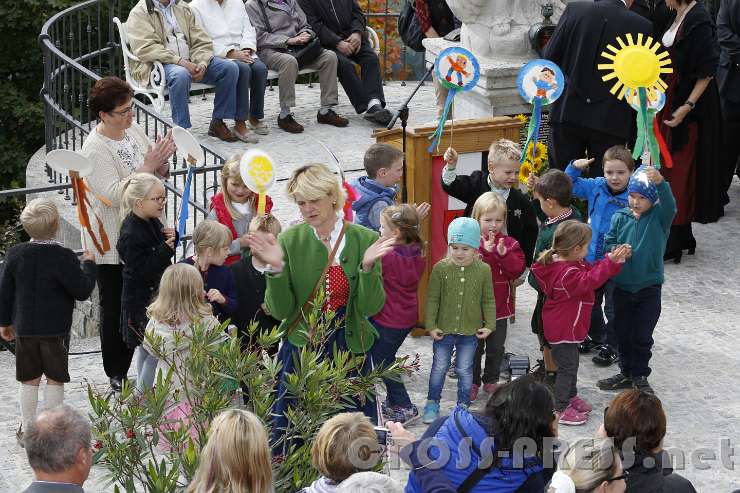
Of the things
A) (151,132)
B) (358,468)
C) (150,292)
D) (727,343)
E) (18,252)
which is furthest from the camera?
(151,132)

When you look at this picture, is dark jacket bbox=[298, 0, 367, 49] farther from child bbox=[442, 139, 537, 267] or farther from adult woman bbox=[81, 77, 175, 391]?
adult woman bbox=[81, 77, 175, 391]

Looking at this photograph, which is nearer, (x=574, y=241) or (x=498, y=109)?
(x=574, y=241)

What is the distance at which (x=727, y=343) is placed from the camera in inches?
320

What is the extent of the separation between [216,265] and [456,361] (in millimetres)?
1400

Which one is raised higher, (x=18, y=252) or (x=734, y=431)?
(x=18, y=252)

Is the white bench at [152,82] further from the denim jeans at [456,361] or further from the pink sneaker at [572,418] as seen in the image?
the pink sneaker at [572,418]

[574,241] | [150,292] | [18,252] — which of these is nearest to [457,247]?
[574,241]

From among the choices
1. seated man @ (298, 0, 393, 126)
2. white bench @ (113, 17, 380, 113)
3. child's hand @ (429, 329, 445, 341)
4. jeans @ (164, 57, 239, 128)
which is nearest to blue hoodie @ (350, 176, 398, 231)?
child's hand @ (429, 329, 445, 341)

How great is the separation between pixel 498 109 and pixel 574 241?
306cm

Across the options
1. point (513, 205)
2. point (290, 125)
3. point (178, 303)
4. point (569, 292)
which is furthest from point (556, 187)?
point (290, 125)

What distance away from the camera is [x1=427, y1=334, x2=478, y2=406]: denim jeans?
A: 276 inches

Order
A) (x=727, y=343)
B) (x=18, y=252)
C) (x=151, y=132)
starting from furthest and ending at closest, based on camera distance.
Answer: (x=151, y=132), (x=727, y=343), (x=18, y=252)

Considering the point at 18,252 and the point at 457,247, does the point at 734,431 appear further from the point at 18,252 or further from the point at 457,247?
the point at 18,252

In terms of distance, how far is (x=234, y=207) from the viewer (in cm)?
726
